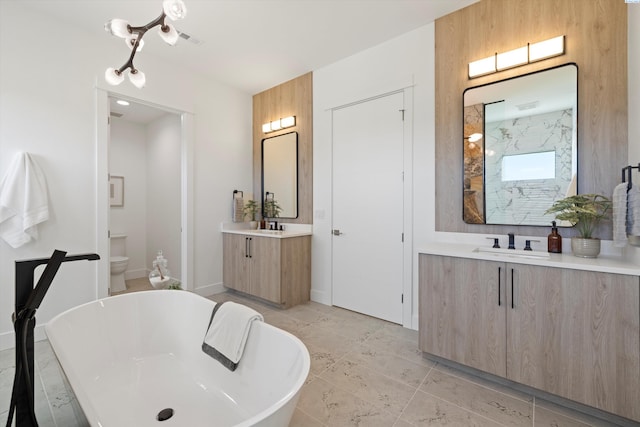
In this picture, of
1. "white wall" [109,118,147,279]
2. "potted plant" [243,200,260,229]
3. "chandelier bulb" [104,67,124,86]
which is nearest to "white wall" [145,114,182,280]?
"white wall" [109,118,147,279]

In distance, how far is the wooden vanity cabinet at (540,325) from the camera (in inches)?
61.2

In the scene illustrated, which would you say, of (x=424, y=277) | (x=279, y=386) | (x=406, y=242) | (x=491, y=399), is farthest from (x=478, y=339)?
(x=279, y=386)

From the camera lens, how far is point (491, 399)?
1841 mm

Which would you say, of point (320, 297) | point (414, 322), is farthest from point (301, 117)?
point (414, 322)

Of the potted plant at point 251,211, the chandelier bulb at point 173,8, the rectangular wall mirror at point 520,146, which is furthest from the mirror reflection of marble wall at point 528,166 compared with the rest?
the potted plant at point 251,211

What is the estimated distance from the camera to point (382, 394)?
6.19ft

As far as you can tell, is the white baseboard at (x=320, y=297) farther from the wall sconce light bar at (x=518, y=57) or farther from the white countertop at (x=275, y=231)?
the wall sconce light bar at (x=518, y=57)

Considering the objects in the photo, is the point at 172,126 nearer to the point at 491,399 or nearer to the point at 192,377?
the point at 192,377

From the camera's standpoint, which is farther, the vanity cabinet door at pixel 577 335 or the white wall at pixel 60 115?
the white wall at pixel 60 115

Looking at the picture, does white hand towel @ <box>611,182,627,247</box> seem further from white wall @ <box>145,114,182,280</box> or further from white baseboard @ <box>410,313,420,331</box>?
white wall @ <box>145,114,182,280</box>

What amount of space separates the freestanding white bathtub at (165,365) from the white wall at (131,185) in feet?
10.7

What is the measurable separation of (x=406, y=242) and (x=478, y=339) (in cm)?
112

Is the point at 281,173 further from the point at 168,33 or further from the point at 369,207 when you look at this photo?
the point at 168,33

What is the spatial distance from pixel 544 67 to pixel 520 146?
2.03ft
